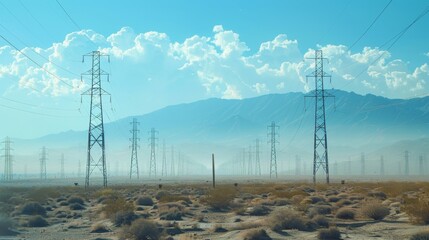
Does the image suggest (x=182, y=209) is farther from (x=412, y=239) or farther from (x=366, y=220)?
(x=412, y=239)

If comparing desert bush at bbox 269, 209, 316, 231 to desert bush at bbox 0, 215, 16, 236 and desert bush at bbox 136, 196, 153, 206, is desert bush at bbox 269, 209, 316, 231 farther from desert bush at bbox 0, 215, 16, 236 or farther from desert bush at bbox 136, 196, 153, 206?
desert bush at bbox 136, 196, 153, 206

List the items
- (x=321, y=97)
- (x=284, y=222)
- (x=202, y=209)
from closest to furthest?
(x=284, y=222)
(x=202, y=209)
(x=321, y=97)

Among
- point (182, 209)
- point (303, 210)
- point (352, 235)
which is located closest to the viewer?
point (352, 235)

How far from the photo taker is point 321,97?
3334 inches

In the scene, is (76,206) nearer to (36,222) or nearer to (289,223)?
(36,222)

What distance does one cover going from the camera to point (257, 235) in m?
30.7

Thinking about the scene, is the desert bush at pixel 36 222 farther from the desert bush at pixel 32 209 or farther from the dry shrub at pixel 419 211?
the dry shrub at pixel 419 211

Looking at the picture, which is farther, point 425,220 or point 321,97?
point 321,97

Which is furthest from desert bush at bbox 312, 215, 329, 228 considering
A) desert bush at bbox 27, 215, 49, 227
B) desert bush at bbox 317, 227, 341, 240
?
desert bush at bbox 27, 215, 49, 227

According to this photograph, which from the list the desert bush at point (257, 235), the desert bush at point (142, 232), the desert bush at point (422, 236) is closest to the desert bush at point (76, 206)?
the desert bush at point (142, 232)

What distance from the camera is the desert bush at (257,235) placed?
30344 millimetres

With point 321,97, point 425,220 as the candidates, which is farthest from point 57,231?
point 321,97

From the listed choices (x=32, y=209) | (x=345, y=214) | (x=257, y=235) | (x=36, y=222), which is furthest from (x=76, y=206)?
(x=257, y=235)

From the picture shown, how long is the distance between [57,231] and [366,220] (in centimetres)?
2090
